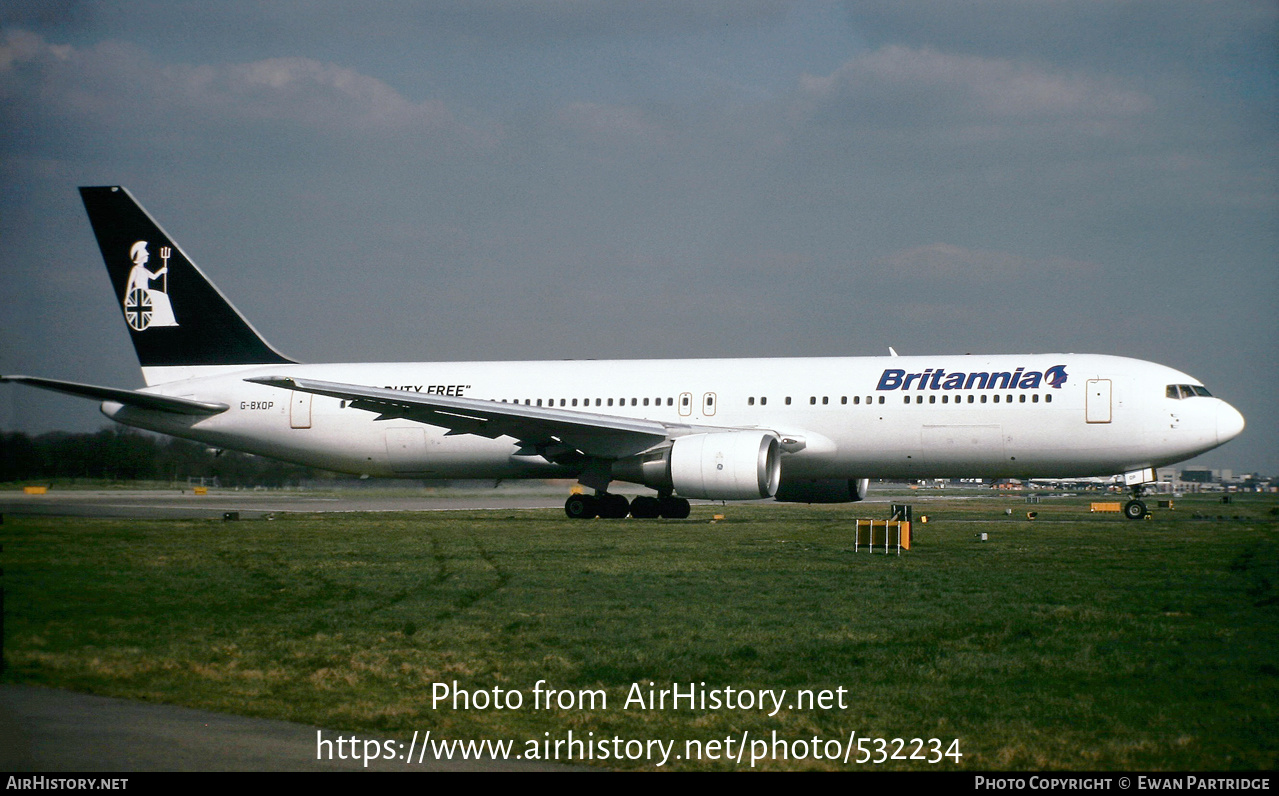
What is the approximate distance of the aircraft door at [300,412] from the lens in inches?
1145

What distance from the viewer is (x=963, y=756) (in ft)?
19.6

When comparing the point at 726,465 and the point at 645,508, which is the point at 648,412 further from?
the point at 726,465

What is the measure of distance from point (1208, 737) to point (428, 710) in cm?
428

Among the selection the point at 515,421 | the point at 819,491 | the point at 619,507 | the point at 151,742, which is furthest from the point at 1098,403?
the point at 151,742

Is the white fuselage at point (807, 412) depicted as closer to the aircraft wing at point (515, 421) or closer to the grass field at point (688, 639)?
the aircraft wing at point (515, 421)

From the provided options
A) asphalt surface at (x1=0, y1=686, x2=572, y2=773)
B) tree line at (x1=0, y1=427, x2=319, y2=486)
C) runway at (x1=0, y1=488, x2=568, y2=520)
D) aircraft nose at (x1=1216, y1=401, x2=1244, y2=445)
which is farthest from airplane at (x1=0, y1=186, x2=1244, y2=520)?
asphalt surface at (x1=0, y1=686, x2=572, y2=773)

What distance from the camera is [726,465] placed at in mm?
22938

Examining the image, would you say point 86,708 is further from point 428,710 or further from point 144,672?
point 428,710

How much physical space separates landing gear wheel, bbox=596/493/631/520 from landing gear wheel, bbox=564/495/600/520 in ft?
0.38

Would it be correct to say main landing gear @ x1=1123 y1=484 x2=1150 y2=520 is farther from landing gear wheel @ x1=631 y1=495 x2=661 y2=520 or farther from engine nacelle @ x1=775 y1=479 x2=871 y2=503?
landing gear wheel @ x1=631 y1=495 x2=661 y2=520

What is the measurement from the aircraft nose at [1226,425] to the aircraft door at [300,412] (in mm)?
20723

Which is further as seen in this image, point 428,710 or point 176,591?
point 176,591

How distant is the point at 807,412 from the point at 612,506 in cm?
490

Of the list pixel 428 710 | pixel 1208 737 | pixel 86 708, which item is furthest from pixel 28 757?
pixel 1208 737
